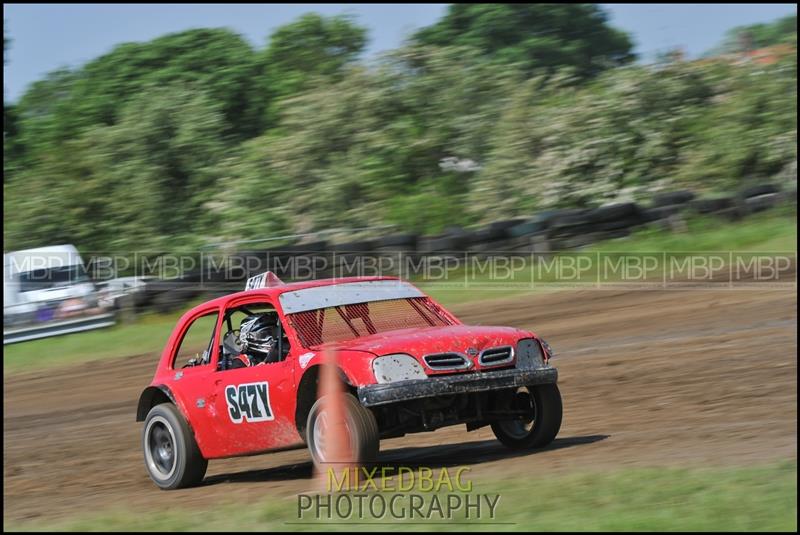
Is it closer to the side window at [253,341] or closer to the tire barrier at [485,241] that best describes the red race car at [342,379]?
the side window at [253,341]

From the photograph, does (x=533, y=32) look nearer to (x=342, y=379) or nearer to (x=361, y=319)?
(x=361, y=319)

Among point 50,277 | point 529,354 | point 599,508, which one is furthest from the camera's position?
point 50,277

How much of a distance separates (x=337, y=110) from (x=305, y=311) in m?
19.8

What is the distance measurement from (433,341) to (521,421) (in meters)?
1.08

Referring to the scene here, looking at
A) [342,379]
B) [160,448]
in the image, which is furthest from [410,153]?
[342,379]

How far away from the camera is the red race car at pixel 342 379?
250 inches

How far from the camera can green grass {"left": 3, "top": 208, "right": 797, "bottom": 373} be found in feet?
52.4

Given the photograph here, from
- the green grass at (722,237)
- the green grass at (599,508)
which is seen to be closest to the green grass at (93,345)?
the green grass at (722,237)

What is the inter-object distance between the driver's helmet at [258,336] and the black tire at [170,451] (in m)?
0.68

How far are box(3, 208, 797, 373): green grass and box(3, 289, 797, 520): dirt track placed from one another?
0.76 meters

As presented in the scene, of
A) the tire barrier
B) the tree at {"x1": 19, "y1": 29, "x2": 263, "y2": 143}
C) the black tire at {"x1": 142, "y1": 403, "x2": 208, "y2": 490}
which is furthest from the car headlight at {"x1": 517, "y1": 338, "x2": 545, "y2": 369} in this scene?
the tree at {"x1": 19, "y1": 29, "x2": 263, "y2": 143}

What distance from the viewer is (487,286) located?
16.8 metres

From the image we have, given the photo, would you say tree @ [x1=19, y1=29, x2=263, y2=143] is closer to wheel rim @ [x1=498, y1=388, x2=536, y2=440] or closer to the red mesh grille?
the red mesh grille

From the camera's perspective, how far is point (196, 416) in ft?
24.4
